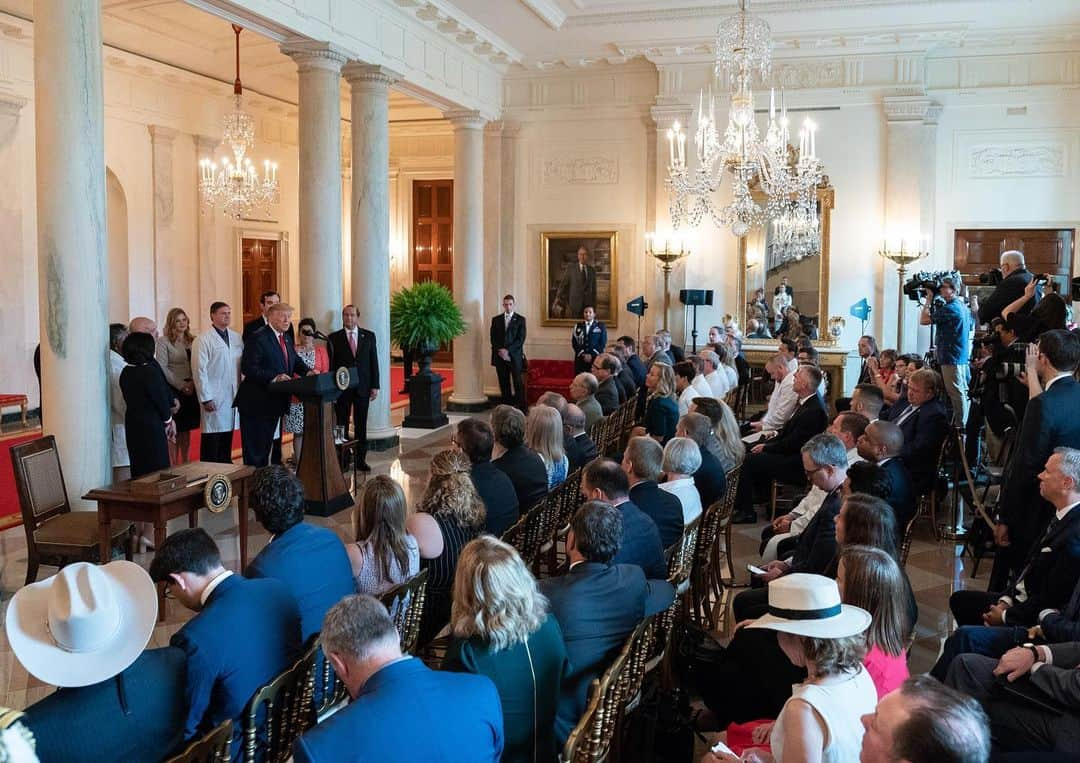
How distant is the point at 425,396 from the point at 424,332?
83 cm

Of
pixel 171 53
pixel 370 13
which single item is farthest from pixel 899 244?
pixel 171 53

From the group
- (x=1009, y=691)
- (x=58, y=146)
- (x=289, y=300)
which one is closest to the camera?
(x=1009, y=691)

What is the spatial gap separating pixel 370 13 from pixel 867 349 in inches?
262

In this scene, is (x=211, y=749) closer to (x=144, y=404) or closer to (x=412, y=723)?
(x=412, y=723)

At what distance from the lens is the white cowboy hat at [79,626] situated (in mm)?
2701

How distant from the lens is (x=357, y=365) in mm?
10328

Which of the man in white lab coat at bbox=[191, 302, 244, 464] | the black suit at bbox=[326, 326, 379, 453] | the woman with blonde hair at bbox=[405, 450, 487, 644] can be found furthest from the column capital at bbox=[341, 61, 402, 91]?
the woman with blonde hair at bbox=[405, 450, 487, 644]

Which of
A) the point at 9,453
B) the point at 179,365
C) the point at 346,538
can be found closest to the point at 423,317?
the point at 179,365

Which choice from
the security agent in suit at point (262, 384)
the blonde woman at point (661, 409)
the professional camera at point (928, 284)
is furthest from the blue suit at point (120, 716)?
the professional camera at point (928, 284)

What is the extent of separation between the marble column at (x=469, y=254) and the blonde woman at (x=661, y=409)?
641cm

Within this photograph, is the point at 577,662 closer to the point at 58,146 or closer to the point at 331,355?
the point at 58,146

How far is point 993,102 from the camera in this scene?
13234 mm

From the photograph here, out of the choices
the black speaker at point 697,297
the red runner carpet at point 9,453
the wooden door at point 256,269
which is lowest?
the red runner carpet at point 9,453

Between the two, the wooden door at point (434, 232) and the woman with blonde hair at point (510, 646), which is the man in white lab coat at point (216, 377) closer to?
the woman with blonde hair at point (510, 646)
